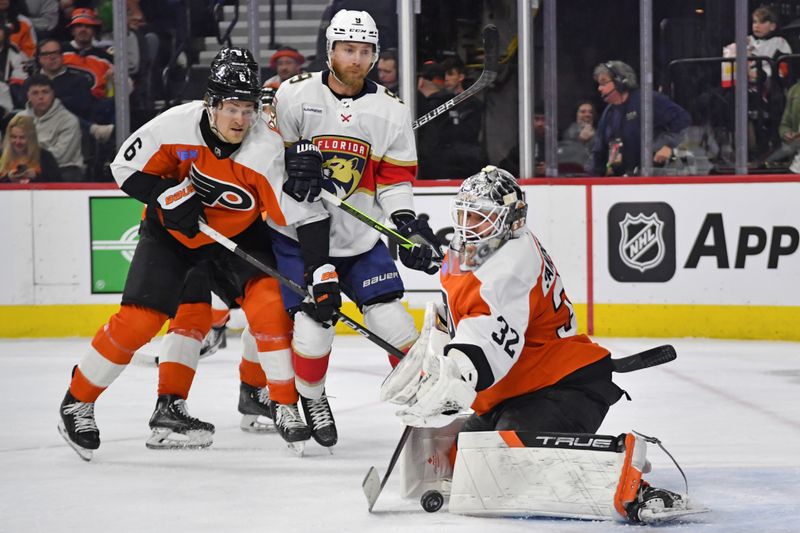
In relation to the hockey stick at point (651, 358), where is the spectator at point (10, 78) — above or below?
above

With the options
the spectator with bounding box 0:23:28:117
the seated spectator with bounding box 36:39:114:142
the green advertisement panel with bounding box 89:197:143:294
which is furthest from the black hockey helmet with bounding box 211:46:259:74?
the spectator with bounding box 0:23:28:117

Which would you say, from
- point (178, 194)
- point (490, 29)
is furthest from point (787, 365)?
point (178, 194)

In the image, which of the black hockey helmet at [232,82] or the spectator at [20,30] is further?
the spectator at [20,30]

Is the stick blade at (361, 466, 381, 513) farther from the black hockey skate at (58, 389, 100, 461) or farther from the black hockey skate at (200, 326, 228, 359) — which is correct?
the black hockey skate at (200, 326, 228, 359)

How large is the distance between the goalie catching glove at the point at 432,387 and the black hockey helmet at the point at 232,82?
38.6 inches

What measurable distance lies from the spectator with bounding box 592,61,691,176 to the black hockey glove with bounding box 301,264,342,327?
2962 millimetres

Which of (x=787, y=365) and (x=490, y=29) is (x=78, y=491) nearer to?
(x=490, y=29)

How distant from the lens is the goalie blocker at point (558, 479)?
95.5 inches

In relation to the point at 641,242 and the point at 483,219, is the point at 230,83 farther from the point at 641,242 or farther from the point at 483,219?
the point at 641,242

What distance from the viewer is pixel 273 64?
20.3ft

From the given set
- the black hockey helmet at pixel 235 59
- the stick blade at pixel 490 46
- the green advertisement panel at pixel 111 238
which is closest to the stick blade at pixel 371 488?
the black hockey helmet at pixel 235 59

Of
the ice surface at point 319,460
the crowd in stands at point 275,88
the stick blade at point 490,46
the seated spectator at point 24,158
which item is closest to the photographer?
the ice surface at point 319,460

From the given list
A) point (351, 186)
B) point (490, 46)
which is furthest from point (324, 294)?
point (490, 46)

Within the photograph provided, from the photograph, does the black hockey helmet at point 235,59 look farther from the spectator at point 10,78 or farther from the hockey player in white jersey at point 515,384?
the spectator at point 10,78
